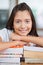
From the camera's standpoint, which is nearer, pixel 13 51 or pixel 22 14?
pixel 13 51

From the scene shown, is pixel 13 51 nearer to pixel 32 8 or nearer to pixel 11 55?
pixel 11 55

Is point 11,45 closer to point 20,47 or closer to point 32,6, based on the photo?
point 20,47

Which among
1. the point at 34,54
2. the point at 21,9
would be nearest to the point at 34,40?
the point at 34,54

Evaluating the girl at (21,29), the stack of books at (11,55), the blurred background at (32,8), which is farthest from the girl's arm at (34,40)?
the blurred background at (32,8)

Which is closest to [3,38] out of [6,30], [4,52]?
[6,30]

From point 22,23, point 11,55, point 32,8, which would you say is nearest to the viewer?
point 11,55

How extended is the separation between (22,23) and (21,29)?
4cm

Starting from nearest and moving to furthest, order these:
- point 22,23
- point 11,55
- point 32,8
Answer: point 11,55, point 22,23, point 32,8

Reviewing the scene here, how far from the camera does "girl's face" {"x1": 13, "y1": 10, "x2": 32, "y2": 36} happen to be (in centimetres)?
105

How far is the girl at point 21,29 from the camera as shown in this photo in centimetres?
102

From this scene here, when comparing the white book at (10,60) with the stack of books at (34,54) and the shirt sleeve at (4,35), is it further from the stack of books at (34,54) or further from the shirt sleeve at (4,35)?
the shirt sleeve at (4,35)

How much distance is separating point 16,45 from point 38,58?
14cm

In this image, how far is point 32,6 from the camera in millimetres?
1187

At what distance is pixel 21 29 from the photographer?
3.49 feet
